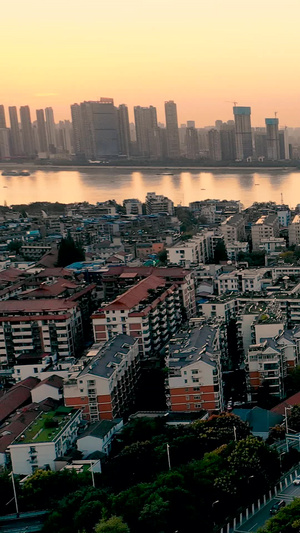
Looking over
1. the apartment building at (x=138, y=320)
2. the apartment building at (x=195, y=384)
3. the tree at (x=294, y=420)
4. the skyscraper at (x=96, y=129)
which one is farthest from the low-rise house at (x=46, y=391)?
the skyscraper at (x=96, y=129)

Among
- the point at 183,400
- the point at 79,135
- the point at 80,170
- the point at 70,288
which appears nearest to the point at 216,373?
the point at 183,400

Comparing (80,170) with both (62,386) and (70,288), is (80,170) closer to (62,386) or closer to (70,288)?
(70,288)

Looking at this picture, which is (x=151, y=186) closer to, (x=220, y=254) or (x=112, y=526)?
(x=220, y=254)

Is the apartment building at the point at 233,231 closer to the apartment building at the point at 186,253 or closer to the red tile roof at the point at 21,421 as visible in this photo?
the apartment building at the point at 186,253

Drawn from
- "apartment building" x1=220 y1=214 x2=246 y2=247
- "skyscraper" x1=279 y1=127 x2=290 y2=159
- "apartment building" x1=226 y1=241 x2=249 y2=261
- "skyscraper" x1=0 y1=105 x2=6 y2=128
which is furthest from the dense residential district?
"skyscraper" x1=0 y1=105 x2=6 y2=128

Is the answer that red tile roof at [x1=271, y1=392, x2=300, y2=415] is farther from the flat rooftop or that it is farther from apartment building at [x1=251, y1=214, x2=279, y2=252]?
apartment building at [x1=251, y1=214, x2=279, y2=252]
